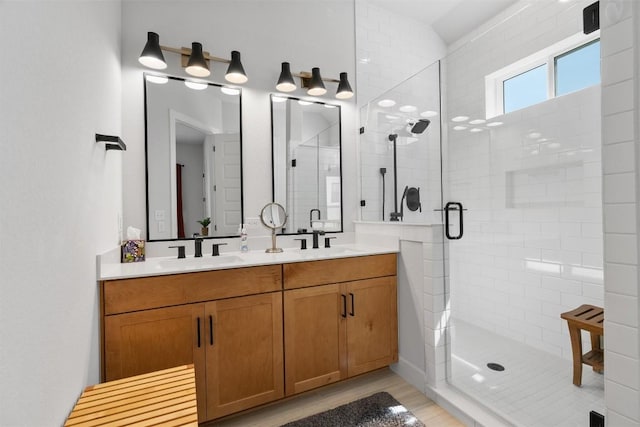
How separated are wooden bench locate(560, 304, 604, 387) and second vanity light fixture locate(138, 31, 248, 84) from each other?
8.23 ft

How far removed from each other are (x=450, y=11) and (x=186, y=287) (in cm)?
338

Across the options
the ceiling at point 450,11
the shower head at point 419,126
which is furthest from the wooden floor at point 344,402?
the ceiling at point 450,11

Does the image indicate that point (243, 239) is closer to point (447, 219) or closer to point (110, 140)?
point (110, 140)

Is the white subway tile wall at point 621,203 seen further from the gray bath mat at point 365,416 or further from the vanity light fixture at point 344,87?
the vanity light fixture at point 344,87

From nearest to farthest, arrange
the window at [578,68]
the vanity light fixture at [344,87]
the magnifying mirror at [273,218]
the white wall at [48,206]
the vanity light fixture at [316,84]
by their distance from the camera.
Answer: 1. the white wall at [48,206]
2. the window at [578,68]
3. the magnifying mirror at [273,218]
4. the vanity light fixture at [316,84]
5. the vanity light fixture at [344,87]

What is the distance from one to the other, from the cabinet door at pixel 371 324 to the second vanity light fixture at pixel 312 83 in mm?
1554

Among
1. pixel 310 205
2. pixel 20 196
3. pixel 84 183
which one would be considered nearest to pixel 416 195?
pixel 310 205

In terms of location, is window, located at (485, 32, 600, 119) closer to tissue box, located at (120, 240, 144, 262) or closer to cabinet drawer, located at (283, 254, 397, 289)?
cabinet drawer, located at (283, 254, 397, 289)

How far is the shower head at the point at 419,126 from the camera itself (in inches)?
96.2

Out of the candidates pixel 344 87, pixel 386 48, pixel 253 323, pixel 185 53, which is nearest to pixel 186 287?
pixel 253 323

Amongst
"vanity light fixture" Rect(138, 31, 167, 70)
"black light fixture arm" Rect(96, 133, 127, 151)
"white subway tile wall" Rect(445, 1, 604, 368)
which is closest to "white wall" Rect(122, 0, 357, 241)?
"vanity light fixture" Rect(138, 31, 167, 70)

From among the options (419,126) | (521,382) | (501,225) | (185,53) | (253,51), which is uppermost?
(253,51)

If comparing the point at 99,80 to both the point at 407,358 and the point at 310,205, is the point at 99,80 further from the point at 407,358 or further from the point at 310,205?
the point at 407,358

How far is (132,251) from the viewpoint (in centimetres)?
181
